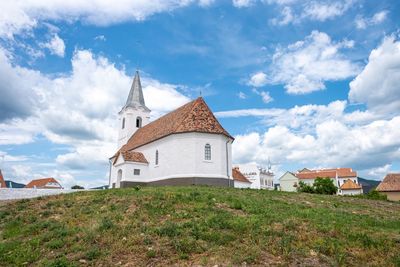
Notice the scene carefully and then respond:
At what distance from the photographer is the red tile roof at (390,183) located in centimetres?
4412

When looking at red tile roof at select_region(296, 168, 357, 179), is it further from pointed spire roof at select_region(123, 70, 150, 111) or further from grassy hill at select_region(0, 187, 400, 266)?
grassy hill at select_region(0, 187, 400, 266)

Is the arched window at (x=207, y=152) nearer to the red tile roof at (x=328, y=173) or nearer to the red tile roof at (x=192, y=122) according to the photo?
the red tile roof at (x=192, y=122)

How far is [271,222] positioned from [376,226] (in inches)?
166

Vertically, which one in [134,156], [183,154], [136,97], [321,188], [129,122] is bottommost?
[321,188]

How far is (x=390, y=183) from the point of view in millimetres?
45344

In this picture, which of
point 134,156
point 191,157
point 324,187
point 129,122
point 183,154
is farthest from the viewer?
point 129,122

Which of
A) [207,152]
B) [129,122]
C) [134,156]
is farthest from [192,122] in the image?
[129,122]

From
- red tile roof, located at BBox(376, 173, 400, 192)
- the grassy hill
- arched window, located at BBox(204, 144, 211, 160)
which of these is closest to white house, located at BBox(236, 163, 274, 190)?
red tile roof, located at BBox(376, 173, 400, 192)

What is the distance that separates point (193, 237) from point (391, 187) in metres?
44.6

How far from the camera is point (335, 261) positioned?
7.78m

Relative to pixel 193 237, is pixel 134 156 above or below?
above

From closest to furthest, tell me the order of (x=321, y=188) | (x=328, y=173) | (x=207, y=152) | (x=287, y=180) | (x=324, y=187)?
(x=207, y=152) < (x=321, y=188) < (x=324, y=187) < (x=328, y=173) < (x=287, y=180)

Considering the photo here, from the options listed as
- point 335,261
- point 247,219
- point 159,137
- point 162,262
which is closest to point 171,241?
point 162,262

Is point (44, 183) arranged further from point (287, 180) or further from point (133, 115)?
point (287, 180)
